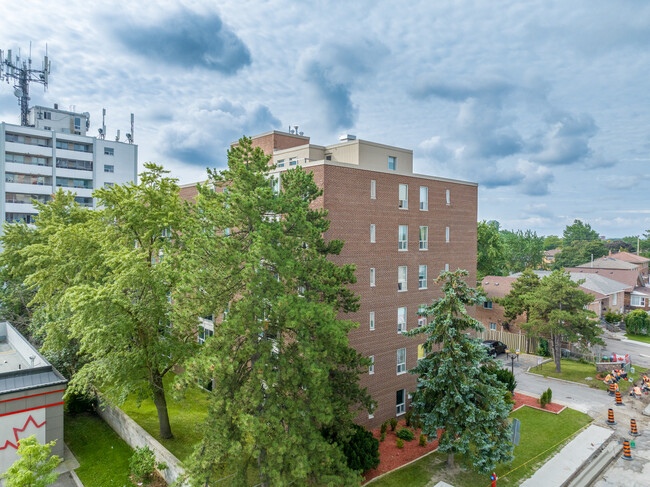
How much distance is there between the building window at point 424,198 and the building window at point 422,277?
359 cm

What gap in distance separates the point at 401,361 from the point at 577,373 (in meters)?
18.2

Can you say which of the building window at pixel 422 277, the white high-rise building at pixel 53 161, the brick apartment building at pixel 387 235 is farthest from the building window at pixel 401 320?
the white high-rise building at pixel 53 161

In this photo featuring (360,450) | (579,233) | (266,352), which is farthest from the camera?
(579,233)

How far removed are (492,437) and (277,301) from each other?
36.7 feet

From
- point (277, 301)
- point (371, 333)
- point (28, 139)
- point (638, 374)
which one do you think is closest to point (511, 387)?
point (371, 333)

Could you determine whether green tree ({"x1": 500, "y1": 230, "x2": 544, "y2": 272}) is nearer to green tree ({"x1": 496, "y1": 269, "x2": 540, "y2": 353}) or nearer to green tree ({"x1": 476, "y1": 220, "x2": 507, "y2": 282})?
green tree ({"x1": 476, "y1": 220, "x2": 507, "y2": 282})

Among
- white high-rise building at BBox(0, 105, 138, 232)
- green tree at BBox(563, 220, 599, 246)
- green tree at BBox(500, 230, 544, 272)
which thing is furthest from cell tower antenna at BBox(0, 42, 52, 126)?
green tree at BBox(563, 220, 599, 246)

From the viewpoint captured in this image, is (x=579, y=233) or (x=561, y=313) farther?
(x=579, y=233)

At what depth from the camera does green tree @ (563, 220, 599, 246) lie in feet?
393

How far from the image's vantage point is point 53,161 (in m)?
54.1

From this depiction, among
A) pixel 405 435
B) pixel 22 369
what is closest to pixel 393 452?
pixel 405 435

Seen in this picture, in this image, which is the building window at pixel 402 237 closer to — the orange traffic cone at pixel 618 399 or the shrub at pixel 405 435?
the shrub at pixel 405 435

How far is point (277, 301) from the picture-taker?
12.8 m

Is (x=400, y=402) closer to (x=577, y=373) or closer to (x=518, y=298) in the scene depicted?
(x=577, y=373)
